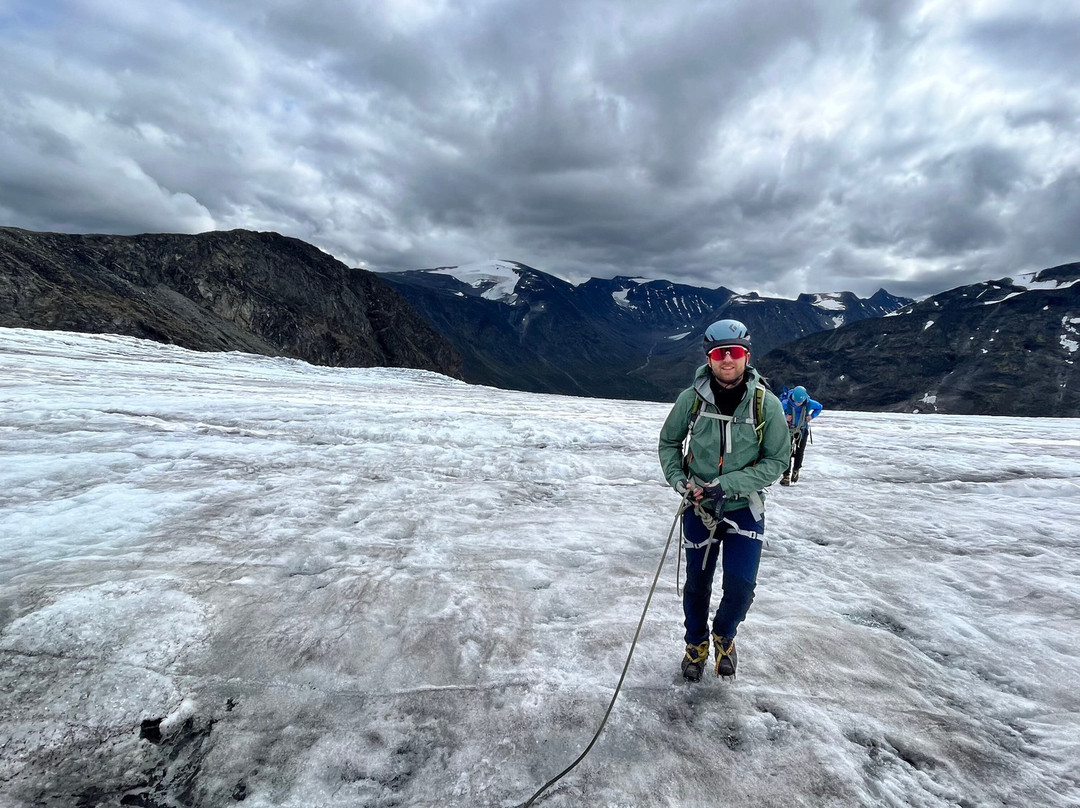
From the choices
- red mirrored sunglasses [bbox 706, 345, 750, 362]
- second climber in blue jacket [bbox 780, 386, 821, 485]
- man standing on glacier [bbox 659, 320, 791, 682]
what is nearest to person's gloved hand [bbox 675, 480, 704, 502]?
man standing on glacier [bbox 659, 320, 791, 682]

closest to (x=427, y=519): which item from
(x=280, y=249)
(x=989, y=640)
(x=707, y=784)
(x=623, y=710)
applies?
(x=623, y=710)

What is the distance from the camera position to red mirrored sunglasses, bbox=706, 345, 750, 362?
15.0 ft

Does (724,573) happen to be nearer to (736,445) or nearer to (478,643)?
(736,445)

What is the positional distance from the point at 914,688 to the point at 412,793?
460cm

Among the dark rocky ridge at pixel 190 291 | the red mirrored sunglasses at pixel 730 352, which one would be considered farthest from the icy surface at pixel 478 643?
the dark rocky ridge at pixel 190 291

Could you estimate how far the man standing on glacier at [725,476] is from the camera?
4527 millimetres

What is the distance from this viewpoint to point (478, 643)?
5262 mm

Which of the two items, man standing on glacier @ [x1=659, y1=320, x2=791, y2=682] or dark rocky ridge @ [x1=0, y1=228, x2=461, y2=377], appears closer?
man standing on glacier @ [x1=659, y1=320, x2=791, y2=682]

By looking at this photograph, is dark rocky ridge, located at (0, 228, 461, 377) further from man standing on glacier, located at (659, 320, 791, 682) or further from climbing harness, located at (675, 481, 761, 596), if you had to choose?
climbing harness, located at (675, 481, 761, 596)

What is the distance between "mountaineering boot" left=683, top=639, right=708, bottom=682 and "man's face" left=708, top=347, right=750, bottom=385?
2468mm

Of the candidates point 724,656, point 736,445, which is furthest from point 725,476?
point 724,656

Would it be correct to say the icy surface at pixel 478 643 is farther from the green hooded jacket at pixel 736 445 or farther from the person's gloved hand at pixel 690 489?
the green hooded jacket at pixel 736 445

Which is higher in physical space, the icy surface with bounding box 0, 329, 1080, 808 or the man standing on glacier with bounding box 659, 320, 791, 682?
the man standing on glacier with bounding box 659, 320, 791, 682

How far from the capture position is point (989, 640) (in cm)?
559
